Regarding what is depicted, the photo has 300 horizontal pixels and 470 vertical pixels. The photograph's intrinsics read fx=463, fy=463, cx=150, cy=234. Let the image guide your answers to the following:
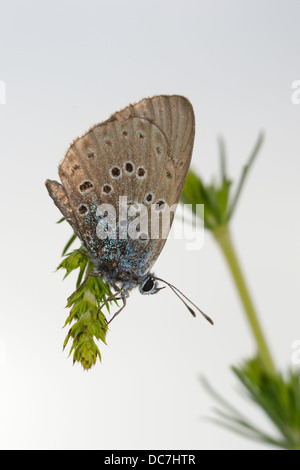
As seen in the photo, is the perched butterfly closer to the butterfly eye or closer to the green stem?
the butterfly eye

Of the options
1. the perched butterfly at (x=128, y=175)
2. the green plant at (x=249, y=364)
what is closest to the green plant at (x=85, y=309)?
the perched butterfly at (x=128, y=175)

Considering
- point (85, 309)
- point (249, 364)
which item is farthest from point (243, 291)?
point (85, 309)

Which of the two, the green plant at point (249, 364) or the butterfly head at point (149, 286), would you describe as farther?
the butterfly head at point (149, 286)

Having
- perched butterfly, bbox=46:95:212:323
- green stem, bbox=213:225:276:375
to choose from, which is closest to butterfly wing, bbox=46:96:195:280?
perched butterfly, bbox=46:95:212:323

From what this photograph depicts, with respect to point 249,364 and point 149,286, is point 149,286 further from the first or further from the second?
point 249,364

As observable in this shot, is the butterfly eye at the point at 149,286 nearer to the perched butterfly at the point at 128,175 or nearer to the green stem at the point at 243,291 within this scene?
the perched butterfly at the point at 128,175
